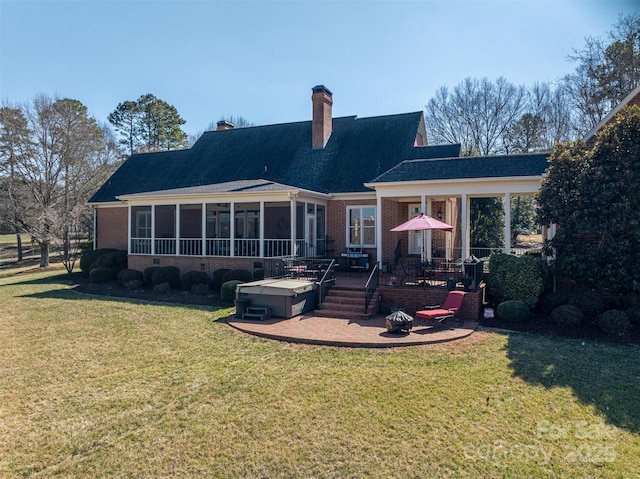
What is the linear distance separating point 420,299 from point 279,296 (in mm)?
4189

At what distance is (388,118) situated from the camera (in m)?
22.1

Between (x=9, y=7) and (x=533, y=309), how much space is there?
677 inches

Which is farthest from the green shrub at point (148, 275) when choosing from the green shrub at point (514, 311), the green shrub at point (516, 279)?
the green shrub at point (514, 311)

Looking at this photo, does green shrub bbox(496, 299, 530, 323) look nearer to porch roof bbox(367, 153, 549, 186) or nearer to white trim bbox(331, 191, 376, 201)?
porch roof bbox(367, 153, 549, 186)

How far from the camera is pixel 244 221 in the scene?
64.0 feet

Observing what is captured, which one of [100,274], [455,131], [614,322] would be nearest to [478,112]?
[455,131]

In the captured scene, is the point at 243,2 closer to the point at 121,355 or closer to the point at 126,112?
the point at 121,355

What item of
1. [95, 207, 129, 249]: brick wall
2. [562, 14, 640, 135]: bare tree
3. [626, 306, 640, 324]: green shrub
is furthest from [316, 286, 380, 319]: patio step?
[562, 14, 640, 135]: bare tree

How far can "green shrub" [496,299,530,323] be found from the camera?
11.0 meters

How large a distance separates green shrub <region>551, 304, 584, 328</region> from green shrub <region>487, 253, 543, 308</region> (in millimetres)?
1000

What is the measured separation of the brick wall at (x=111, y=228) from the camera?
77.4 ft

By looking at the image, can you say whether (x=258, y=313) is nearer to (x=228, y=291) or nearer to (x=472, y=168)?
(x=228, y=291)

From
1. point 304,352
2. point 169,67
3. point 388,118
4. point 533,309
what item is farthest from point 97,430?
point 388,118

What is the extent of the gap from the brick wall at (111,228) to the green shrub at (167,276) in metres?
8.12
